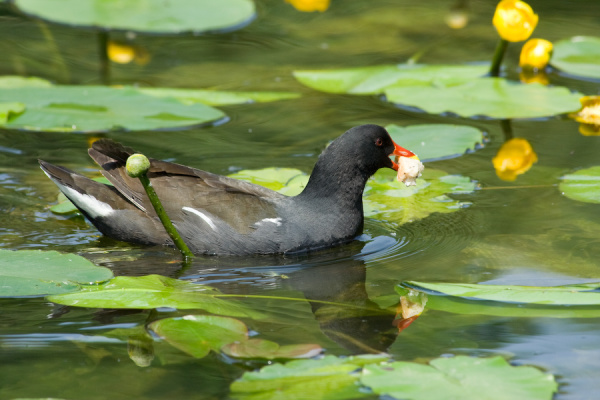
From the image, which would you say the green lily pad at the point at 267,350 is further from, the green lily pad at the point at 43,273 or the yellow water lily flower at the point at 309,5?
the yellow water lily flower at the point at 309,5

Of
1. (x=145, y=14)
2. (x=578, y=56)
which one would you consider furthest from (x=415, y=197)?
(x=145, y=14)

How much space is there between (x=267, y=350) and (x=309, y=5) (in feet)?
22.4

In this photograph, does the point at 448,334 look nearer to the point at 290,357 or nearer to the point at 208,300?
the point at 290,357

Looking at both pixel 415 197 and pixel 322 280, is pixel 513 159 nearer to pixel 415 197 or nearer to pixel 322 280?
pixel 415 197

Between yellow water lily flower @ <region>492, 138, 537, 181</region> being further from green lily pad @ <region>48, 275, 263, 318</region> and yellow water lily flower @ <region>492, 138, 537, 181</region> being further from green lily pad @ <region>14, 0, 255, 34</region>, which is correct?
green lily pad @ <region>14, 0, 255, 34</region>

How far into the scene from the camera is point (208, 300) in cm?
345

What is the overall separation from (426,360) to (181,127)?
3579 mm

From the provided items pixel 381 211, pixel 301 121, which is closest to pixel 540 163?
pixel 381 211

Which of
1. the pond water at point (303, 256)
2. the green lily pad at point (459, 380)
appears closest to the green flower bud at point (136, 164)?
the pond water at point (303, 256)

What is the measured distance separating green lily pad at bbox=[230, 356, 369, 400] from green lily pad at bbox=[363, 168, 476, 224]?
2088 millimetres

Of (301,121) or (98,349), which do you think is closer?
(98,349)

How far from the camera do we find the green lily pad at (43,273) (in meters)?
3.40

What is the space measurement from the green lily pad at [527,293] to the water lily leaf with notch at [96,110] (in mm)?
2846

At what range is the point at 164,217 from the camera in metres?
3.90
